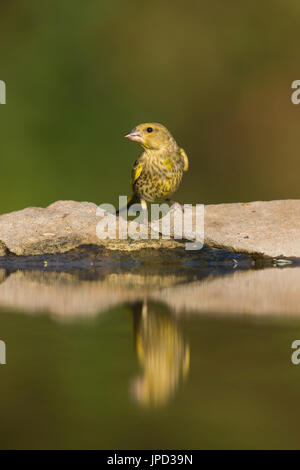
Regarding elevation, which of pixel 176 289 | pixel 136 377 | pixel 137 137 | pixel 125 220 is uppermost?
pixel 137 137

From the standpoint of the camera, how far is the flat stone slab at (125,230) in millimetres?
3793

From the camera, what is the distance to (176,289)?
9.91 ft

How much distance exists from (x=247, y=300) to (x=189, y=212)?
1.42 meters

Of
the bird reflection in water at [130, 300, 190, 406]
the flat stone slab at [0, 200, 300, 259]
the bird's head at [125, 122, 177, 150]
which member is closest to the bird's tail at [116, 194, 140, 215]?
the bird's head at [125, 122, 177, 150]

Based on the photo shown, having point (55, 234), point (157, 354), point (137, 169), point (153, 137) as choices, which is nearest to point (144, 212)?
point (137, 169)

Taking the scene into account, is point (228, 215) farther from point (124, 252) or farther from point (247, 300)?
point (247, 300)

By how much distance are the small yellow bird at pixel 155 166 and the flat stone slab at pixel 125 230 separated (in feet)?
1.19

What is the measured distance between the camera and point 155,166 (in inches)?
168

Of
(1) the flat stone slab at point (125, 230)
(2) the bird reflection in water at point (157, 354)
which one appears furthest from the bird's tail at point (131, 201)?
(2) the bird reflection in water at point (157, 354)

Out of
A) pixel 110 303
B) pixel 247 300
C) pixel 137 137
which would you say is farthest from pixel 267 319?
pixel 137 137

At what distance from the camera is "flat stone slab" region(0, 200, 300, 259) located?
3793mm

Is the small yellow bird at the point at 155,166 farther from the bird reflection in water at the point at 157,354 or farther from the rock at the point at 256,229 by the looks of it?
the bird reflection in water at the point at 157,354

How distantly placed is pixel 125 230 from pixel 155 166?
56 centimetres

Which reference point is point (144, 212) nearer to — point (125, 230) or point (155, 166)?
point (155, 166)
